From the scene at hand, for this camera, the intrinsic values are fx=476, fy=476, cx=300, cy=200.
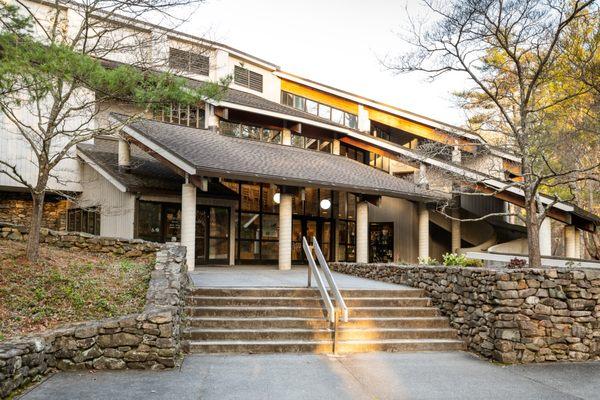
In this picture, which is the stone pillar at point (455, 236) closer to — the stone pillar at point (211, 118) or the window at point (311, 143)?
the window at point (311, 143)

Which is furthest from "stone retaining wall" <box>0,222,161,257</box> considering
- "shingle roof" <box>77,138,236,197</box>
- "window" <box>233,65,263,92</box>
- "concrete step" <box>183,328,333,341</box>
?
"window" <box>233,65,263,92</box>

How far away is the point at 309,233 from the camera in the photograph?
18.9 meters

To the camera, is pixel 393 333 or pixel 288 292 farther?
pixel 288 292

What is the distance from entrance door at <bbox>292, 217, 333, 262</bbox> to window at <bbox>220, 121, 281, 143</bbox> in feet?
11.1

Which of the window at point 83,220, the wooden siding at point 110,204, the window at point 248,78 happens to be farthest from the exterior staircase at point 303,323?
the window at point 248,78

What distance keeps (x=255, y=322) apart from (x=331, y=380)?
221 cm

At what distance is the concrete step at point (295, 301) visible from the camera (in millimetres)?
8180

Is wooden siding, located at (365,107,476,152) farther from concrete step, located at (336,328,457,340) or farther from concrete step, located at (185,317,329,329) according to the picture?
concrete step, located at (185,317,329,329)

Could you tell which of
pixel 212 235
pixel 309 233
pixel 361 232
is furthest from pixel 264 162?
pixel 309 233

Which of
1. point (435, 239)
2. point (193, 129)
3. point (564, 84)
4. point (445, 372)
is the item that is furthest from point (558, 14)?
point (435, 239)

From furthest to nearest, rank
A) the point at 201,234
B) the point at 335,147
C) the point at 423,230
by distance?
1. the point at 335,147
2. the point at 423,230
3. the point at 201,234

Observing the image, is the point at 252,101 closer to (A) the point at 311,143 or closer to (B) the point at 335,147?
(A) the point at 311,143

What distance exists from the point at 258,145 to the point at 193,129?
2416 millimetres

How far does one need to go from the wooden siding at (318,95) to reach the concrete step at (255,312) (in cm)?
1536
